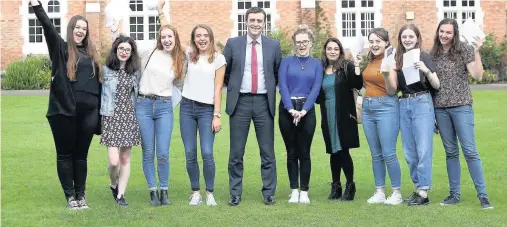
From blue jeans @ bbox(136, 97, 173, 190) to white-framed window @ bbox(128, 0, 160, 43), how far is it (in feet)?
72.2

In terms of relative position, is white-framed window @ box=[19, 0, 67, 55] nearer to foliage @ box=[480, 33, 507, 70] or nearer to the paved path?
the paved path

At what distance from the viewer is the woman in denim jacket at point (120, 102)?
10.4 meters

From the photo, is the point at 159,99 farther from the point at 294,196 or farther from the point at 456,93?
the point at 456,93

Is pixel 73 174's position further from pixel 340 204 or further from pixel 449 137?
pixel 449 137

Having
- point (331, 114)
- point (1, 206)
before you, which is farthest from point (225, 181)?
point (1, 206)

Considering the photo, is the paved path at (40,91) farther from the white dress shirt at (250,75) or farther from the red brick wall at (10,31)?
the white dress shirt at (250,75)

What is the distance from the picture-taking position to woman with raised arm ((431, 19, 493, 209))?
10258 mm

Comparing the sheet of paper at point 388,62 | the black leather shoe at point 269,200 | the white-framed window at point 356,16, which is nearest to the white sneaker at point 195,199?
the black leather shoe at point 269,200

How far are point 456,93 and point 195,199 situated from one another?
9.48ft

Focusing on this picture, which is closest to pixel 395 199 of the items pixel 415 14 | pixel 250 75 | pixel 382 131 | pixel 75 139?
pixel 382 131

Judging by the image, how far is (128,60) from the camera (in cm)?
1061

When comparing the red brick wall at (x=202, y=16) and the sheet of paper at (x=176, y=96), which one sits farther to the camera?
the red brick wall at (x=202, y=16)

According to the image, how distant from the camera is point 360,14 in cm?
3303

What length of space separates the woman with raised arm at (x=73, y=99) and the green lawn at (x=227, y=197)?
43 centimetres
